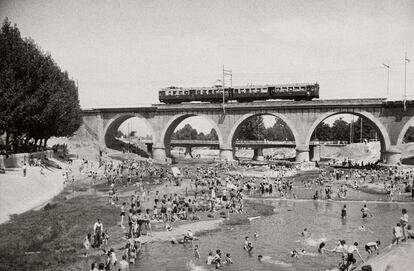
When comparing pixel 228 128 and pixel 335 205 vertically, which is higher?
pixel 228 128

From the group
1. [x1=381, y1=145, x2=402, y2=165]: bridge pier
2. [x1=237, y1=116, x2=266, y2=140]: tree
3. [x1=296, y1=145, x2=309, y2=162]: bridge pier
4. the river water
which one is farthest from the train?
[x1=237, y1=116, x2=266, y2=140]: tree

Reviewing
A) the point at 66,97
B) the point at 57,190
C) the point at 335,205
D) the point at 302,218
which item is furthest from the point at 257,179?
the point at 66,97

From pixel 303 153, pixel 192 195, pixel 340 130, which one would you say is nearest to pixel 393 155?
pixel 303 153

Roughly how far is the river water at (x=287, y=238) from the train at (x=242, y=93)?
2584 centimetres

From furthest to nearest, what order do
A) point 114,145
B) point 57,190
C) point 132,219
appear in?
point 114,145 → point 57,190 → point 132,219

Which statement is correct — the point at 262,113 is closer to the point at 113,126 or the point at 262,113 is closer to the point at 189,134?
the point at 113,126

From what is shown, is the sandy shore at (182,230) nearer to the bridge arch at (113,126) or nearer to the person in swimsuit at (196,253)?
the person in swimsuit at (196,253)

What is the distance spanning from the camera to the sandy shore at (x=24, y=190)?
27578mm

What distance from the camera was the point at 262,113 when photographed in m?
61.5

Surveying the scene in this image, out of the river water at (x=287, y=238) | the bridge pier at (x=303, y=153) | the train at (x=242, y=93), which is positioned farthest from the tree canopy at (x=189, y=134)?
the river water at (x=287, y=238)

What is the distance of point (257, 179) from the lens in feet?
162

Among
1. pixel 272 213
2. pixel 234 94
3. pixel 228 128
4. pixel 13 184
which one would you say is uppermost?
pixel 234 94

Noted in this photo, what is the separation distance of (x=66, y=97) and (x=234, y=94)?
24.6 m

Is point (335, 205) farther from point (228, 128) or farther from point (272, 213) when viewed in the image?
point (228, 128)
